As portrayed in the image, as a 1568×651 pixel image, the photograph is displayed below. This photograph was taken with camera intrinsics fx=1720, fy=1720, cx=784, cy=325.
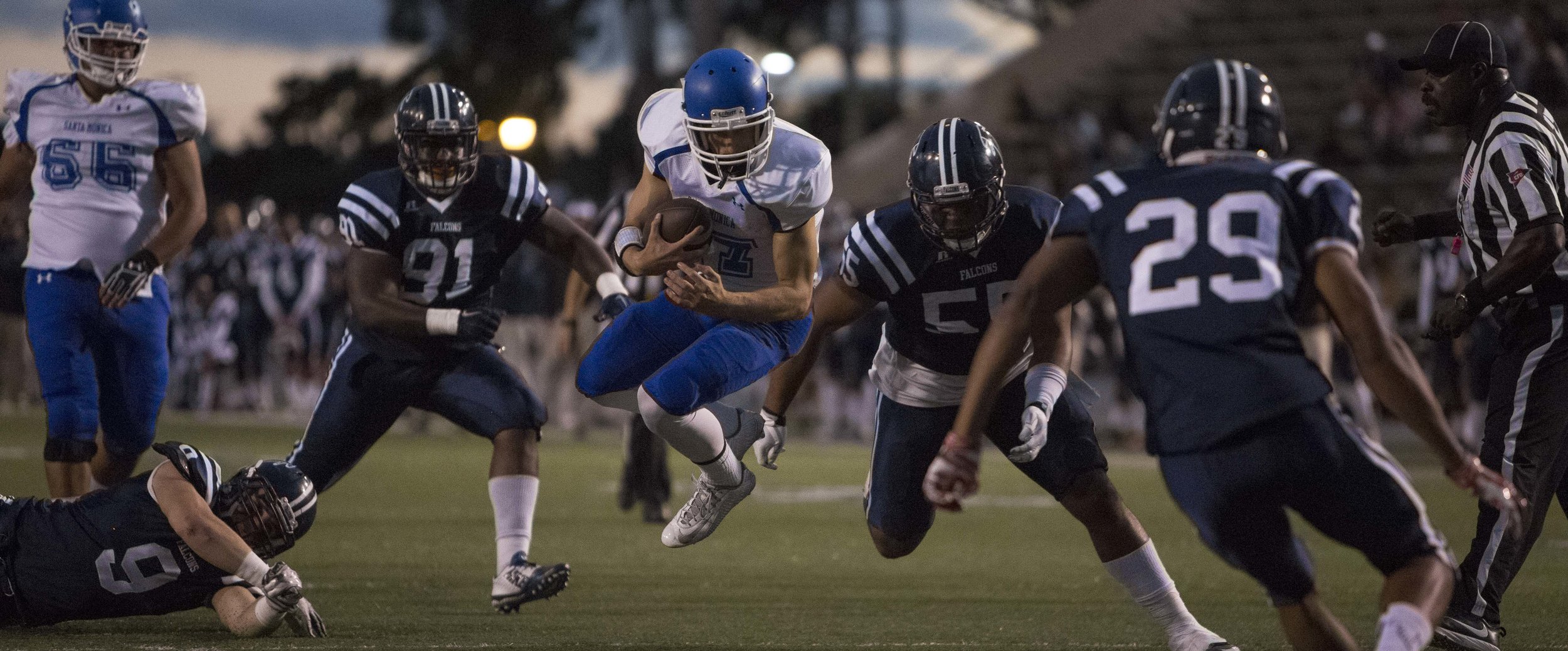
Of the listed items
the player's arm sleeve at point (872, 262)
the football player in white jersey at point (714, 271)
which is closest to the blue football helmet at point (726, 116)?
the football player in white jersey at point (714, 271)

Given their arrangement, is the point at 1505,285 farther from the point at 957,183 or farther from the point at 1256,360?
the point at 1256,360

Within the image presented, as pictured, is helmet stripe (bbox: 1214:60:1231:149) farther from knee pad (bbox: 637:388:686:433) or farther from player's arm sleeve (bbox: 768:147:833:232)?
knee pad (bbox: 637:388:686:433)

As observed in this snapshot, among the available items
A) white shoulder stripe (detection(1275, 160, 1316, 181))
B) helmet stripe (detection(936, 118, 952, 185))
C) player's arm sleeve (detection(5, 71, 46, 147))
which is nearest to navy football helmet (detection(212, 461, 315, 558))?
helmet stripe (detection(936, 118, 952, 185))

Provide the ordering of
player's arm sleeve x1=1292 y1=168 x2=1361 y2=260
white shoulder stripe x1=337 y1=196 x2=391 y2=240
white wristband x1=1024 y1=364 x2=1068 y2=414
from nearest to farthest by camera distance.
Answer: player's arm sleeve x1=1292 y1=168 x2=1361 y2=260 < white wristband x1=1024 y1=364 x2=1068 y2=414 < white shoulder stripe x1=337 y1=196 x2=391 y2=240

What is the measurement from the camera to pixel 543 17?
3269 cm

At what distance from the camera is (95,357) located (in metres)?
6.22

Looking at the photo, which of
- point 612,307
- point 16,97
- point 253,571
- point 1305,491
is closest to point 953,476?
point 1305,491

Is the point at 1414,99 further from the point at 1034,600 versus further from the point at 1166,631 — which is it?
the point at 1166,631

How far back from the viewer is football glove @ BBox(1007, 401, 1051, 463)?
14.7 ft

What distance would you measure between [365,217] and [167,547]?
3.94 feet

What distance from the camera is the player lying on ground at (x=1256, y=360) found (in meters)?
3.55

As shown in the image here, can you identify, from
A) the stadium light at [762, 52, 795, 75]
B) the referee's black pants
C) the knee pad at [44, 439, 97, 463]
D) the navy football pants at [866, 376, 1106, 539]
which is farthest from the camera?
the stadium light at [762, 52, 795, 75]

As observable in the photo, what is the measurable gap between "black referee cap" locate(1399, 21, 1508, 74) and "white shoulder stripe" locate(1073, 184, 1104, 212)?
189cm

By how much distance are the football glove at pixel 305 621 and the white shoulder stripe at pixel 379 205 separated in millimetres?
1230
